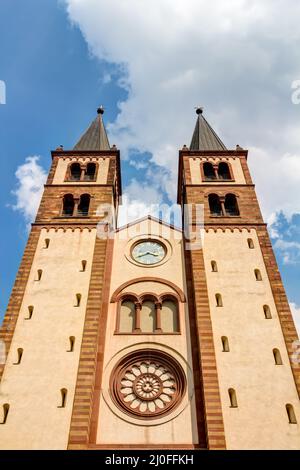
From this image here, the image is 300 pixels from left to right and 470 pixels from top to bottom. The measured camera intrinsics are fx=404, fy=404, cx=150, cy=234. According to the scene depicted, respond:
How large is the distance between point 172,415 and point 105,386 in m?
3.18

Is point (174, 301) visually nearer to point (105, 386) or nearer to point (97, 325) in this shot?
point (97, 325)

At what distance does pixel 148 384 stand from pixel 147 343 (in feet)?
6.09

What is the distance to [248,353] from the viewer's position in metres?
18.1

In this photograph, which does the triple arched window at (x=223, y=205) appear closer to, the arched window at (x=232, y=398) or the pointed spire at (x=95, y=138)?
the pointed spire at (x=95, y=138)

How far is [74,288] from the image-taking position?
20.8 meters

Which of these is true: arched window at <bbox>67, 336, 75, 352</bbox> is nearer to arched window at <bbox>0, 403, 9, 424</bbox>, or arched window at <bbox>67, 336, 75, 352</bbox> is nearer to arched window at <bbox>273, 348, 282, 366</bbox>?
arched window at <bbox>0, 403, 9, 424</bbox>

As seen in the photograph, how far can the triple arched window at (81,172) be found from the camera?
28.9m

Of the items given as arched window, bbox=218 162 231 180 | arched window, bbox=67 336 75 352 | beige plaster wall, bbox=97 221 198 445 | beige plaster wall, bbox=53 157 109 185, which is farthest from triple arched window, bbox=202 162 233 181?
arched window, bbox=67 336 75 352

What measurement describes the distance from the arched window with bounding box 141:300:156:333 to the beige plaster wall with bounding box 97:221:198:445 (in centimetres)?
65

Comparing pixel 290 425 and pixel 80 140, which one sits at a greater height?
pixel 80 140

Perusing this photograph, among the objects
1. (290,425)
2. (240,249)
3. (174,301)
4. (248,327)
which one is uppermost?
(240,249)

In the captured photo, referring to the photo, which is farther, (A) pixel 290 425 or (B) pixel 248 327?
(B) pixel 248 327

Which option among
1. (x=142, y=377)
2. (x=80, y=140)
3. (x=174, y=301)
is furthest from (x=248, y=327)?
(x=80, y=140)
